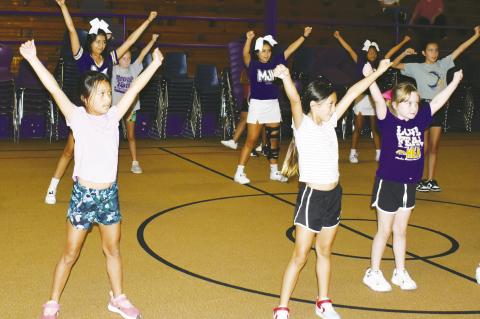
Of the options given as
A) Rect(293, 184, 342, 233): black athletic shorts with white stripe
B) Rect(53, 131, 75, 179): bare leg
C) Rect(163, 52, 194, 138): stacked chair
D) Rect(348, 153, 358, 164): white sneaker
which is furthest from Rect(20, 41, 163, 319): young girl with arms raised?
Rect(163, 52, 194, 138): stacked chair

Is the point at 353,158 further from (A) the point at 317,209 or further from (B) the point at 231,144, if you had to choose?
(A) the point at 317,209

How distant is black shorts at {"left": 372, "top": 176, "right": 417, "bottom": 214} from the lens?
5.18m

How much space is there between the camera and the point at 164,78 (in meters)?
12.9

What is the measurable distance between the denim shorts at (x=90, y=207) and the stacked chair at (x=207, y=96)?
347 inches

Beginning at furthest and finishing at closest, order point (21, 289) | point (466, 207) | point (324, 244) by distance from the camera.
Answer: point (466, 207)
point (21, 289)
point (324, 244)

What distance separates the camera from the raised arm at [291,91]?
426 centimetres

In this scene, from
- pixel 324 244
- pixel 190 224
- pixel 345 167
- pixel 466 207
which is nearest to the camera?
pixel 324 244

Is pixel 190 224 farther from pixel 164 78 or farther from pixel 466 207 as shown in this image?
pixel 164 78

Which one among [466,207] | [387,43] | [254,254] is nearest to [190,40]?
[387,43]

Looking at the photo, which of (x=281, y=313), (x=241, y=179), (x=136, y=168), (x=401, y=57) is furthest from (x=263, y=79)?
(x=281, y=313)

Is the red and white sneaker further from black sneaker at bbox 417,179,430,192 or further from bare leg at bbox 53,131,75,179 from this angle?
black sneaker at bbox 417,179,430,192

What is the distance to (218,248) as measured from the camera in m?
6.07

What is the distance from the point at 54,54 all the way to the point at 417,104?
10.3 metres

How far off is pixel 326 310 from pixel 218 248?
171 cm
